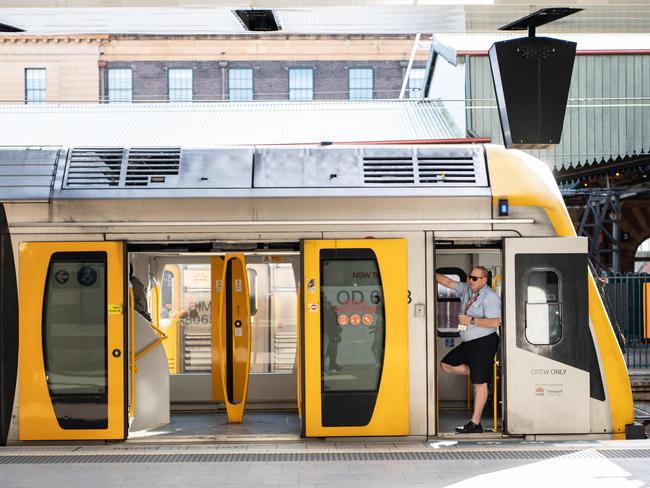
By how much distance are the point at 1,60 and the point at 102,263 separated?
115 feet

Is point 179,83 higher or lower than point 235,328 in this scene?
higher

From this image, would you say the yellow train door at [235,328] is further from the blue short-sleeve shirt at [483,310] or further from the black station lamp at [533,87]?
the black station lamp at [533,87]

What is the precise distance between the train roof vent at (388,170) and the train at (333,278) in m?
0.01

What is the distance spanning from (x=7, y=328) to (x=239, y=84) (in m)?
32.7

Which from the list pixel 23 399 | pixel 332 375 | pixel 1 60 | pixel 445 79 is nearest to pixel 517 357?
pixel 332 375

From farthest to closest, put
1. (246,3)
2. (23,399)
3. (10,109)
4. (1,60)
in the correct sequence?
(1,60), (10,109), (23,399), (246,3)

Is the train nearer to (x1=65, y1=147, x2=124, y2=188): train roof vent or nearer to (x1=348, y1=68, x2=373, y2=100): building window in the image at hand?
(x1=65, y1=147, x2=124, y2=188): train roof vent

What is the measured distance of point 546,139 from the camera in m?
8.06

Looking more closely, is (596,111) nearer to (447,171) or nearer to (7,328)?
(447,171)

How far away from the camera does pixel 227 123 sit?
2267 cm

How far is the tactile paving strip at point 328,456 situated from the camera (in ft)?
27.3

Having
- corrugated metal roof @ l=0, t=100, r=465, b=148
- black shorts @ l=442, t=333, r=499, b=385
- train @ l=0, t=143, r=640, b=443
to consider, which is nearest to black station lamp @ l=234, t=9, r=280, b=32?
train @ l=0, t=143, r=640, b=443

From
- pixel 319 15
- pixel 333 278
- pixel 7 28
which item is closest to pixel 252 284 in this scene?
pixel 333 278

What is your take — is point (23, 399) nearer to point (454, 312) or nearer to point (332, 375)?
point (332, 375)
